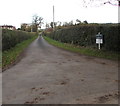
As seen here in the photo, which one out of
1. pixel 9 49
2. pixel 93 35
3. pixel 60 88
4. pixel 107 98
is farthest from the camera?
pixel 9 49

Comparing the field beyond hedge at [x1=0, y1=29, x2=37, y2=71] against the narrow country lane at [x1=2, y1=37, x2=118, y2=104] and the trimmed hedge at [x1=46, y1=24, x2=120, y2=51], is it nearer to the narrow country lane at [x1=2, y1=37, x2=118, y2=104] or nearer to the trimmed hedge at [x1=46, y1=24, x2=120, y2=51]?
the narrow country lane at [x1=2, y1=37, x2=118, y2=104]

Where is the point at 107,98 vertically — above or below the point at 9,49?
below

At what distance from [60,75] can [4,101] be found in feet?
9.59

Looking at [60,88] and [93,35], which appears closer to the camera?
[60,88]

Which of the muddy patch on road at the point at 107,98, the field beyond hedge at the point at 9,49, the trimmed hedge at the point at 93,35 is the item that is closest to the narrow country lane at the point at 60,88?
the muddy patch on road at the point at 107,98

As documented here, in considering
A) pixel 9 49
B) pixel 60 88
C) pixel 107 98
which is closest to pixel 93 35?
pixel 9 49

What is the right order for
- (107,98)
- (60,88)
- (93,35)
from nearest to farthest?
(107,98) < (60,88) < (93,35)

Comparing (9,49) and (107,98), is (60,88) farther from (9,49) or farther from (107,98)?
(9,49)

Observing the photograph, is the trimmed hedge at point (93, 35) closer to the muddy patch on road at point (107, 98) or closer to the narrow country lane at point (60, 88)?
the narrow country lane at point (60, 88)

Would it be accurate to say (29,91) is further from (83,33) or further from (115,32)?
(83,33)

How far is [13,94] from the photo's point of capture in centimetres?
468

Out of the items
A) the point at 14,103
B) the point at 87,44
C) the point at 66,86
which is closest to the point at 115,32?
the point at 87,44

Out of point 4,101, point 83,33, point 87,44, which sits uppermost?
point 83,33

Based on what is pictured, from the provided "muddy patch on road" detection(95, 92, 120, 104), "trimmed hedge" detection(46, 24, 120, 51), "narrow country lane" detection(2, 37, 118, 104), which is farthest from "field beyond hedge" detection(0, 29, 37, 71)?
"trimmed hedge" detection(46, 24, 120, 51)
